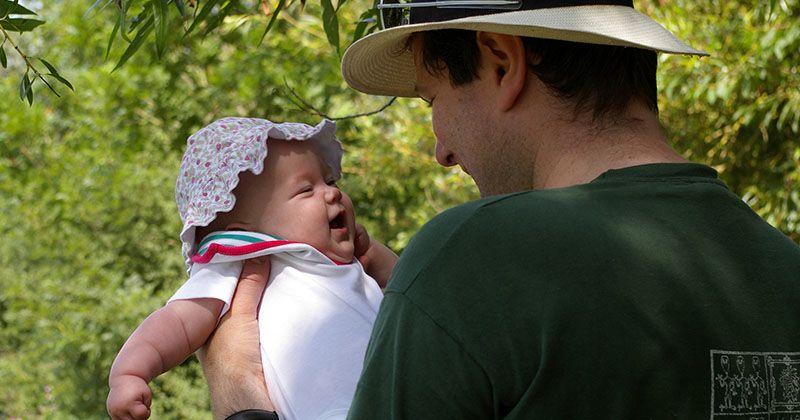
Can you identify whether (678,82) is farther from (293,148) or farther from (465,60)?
(465,60)

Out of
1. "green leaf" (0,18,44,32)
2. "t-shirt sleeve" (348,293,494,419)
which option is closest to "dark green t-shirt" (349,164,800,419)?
"t-shirt sleeve" (348,293,494,419)

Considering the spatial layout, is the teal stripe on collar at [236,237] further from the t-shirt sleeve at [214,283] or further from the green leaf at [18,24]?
the green leaf at [18,24]

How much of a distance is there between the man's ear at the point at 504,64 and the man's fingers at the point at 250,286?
0.89 meters

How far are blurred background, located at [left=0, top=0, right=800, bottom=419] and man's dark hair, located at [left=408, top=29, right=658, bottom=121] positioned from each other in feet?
10.4

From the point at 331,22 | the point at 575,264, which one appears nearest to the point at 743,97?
the point at 331,22

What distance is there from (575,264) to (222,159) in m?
1.28

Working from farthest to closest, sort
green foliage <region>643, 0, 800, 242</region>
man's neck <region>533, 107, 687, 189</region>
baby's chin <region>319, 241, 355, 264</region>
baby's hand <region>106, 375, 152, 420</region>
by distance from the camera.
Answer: green foliage <region>643, 0, 800, 242</region>, baby's chin <region>319, 241, 355, 264</region>, baby's hand <region>106, 375, 152, 420</region>, man's neck <region>533, 107, 687, 189</region>

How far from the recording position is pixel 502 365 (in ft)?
4.14

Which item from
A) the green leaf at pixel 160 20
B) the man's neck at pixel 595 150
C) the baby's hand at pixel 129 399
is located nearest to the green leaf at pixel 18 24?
the green leaf at pixel 160 20

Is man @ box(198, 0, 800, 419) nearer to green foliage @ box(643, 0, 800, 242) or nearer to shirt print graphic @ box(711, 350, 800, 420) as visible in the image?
shirt print graphic @ box(711, 350, 800, 420)

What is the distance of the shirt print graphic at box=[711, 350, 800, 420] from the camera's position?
136cm

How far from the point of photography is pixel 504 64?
163cm

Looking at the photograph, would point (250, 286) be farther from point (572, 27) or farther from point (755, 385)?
point (755, 385)

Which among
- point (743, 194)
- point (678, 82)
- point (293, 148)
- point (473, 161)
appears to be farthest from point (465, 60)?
point (743, 194)
